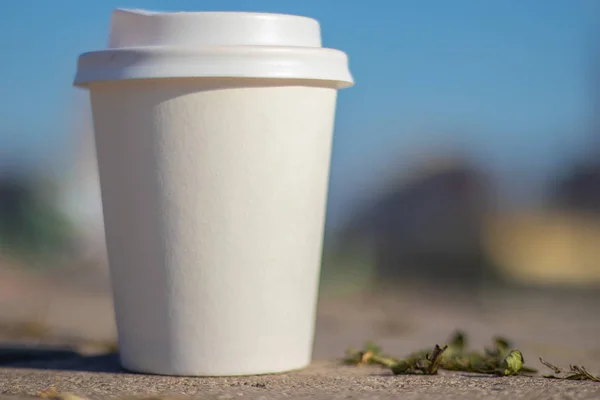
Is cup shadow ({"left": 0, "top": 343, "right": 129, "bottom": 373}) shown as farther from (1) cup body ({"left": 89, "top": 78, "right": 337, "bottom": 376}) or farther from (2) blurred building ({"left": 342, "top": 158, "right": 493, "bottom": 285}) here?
(2) blurred building ({"left": 342, "top": 158, "right": 493, "bottom": 285})

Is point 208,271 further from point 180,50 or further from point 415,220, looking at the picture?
point 415,220

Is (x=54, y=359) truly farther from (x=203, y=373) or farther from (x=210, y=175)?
(x=210, y=175)

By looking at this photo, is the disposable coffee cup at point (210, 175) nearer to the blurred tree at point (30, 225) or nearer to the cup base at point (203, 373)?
the cup base at point (203, 373)

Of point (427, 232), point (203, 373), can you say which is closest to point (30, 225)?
point (427, 232)

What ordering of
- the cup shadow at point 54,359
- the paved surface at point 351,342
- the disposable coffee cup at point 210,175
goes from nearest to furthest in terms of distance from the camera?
the paved surface at point 351,342 < the disposable coffee cup at point 210,175 < the cup shadow at point 54,359

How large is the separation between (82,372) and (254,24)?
1.10m

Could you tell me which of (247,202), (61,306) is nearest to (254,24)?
(247,202)

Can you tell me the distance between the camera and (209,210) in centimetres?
233

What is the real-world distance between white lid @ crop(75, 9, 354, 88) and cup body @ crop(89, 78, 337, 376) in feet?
0.13

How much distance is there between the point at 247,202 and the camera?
2.34 metres

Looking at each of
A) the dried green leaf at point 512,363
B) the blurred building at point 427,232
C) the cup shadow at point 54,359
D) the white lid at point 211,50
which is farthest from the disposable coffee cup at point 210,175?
the blurred building at point 427,232

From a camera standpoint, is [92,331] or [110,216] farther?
A: [92,331]

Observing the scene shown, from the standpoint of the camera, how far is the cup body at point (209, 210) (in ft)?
7.60

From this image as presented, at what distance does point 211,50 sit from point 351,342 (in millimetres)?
1573
